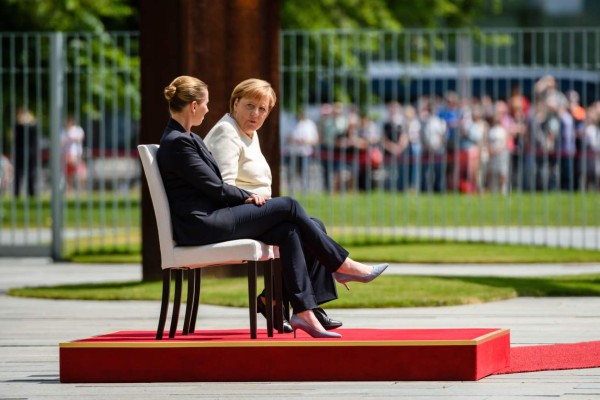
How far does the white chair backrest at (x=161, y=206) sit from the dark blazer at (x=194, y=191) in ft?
0.11

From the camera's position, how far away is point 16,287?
14086mm

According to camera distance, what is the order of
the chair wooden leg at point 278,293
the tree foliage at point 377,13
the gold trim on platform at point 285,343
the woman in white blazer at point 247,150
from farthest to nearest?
the tree foliage at point 377,13
the woman in white blazer at point 247,150
the chair wooden leg at point 278,293
the gold trim on platform at point 285,343

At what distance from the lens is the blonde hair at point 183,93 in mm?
8352

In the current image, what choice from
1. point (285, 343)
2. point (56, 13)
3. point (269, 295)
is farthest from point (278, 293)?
point (56, 13)

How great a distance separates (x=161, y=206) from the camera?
8328 millimetres

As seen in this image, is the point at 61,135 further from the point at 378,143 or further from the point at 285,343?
the point at 285,343

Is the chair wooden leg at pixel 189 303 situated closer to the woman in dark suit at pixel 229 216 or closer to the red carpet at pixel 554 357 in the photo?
the woman in dark suit at pixel 229 216

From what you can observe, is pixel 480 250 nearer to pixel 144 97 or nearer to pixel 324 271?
pixel 144 97

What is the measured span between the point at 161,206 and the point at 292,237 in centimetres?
73

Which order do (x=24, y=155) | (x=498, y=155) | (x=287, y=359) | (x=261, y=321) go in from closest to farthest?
(x=287, y=359), (x=261, y=321), (x=24, y=155), (x=498, y=155)

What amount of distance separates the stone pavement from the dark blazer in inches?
37.1

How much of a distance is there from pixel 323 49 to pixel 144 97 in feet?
38.1

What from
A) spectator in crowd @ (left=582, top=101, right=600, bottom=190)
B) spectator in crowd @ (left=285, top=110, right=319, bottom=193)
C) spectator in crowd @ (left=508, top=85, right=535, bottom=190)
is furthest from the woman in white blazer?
spectator in crowd @ (left=582, top=101, right=600, bottom=190)

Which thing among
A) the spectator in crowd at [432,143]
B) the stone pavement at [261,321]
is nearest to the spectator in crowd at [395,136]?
the spectator in crowd at [432,143]
